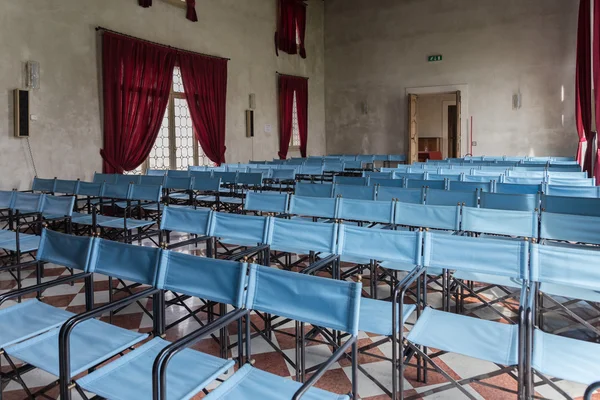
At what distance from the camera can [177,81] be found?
1120cm

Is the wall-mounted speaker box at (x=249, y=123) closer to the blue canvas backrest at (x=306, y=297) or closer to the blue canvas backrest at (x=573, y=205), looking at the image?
the blue canvas backrest at (x=573, y=205)

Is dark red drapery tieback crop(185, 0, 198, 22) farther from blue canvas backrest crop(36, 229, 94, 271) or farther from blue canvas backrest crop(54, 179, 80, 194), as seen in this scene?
blue canvas backrest crop(36, 229, 94, 271)

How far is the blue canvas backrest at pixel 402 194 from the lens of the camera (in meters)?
4.98

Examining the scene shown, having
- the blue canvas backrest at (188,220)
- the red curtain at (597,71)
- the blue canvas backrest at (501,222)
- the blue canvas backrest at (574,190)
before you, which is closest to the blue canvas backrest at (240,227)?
the blue canvas backrest at (188,220)

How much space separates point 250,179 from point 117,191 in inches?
82.3

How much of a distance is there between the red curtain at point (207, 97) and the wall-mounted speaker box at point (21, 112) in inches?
156

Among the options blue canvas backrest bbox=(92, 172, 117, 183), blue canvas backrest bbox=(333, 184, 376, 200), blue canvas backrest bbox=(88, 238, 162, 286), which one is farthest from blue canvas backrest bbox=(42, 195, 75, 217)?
blue canvas backrest bbox=(333, 184, 376, 200)

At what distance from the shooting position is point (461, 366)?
2986mm

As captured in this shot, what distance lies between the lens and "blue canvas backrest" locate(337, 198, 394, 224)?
4164mm

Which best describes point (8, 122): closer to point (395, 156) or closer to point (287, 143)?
point (287, 143)

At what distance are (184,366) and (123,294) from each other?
258 cm

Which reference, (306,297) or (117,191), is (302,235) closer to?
(306,297)

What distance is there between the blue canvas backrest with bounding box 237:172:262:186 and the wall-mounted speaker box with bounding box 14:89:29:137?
12.4ft

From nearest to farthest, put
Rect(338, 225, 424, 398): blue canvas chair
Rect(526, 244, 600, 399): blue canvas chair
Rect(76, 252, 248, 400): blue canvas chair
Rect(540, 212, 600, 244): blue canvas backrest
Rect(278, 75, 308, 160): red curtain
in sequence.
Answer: Rect(76, 252, 248, 400): blue canvas chair, Rect(526, 244, 600, 399): blue canvas chair, Rect(338, 225, 424, 398): blue canvas chair, Rect(540, 212, 600, 244): blue canvas backrest, Rect(278, 75, 308, 160): red curtain
